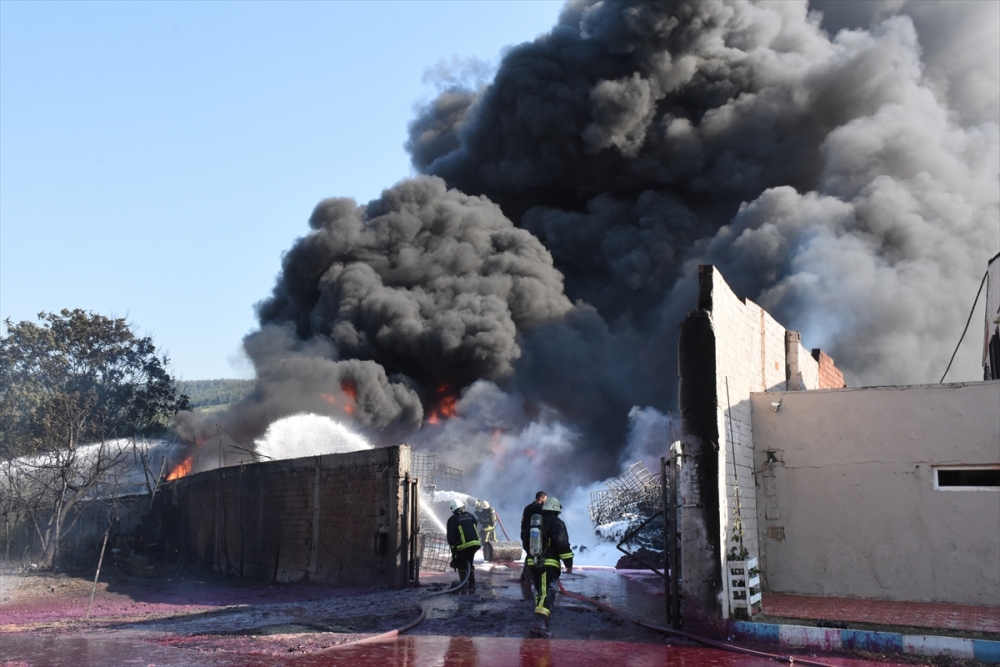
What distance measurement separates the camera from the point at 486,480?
29359mm

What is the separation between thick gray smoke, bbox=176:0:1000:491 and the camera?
2806 cm

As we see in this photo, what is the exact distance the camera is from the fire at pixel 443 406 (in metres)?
33.4

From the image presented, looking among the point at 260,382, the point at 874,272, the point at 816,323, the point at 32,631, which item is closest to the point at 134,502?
the point at 260,382

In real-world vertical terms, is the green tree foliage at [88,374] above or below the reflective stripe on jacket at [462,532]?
above

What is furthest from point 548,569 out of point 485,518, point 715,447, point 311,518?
point 485,518

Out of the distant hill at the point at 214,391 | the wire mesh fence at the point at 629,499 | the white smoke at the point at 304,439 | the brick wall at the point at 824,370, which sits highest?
the distant hill at the point at 214,391

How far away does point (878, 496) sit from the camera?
29.8 feet

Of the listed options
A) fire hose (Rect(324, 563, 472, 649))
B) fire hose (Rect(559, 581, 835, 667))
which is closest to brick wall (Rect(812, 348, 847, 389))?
fire hose (Rect(324, 563, 472, 649))

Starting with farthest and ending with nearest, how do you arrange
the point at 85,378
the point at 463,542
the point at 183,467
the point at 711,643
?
the point at 85,378
the point at 183,467
the point at 463,542
the point at 711,643

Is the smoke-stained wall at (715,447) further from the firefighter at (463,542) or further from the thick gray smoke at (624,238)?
the thick gray smoke at (624,238)

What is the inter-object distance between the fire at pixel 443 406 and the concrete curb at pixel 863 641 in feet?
85.9

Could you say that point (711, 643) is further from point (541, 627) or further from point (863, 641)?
point (541, 627)

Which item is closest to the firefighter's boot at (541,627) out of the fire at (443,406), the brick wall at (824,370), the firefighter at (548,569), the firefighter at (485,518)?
the firefighter at (548,569)

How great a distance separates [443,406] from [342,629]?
26.4 meters
